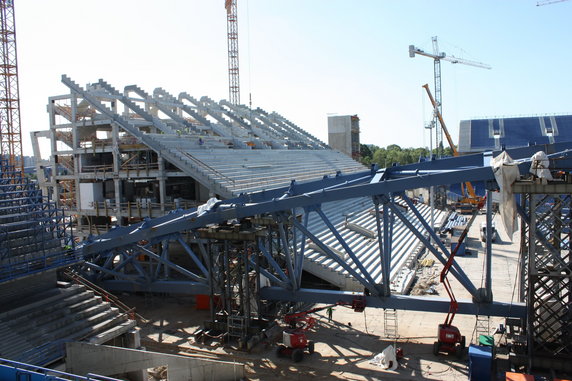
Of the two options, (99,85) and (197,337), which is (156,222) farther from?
(99,85)

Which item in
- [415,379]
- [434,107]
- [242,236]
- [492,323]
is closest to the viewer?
[415,379]

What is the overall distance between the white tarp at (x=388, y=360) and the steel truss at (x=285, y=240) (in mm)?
1490

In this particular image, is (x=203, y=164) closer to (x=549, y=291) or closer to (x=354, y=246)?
(x=354, y=246)

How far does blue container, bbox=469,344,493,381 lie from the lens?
11.3 m

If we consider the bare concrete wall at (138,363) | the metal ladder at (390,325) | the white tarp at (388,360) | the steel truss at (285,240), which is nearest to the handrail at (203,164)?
the steel truss at (285,240)

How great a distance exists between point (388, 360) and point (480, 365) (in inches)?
95.4

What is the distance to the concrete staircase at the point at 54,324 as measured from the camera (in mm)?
12630

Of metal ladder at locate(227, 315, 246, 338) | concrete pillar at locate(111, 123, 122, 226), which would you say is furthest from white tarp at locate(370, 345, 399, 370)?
concrete pillar at locate(111, 123, 122, 226)

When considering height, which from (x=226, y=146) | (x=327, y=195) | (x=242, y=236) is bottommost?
(x=242, y=236)

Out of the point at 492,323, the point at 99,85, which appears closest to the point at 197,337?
the point at 492,323

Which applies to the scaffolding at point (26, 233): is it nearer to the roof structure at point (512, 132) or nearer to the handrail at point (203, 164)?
the handrail at point (203, 164)

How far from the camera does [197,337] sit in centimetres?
1493

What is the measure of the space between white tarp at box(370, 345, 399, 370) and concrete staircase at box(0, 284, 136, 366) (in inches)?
301

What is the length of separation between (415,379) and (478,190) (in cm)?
5327
